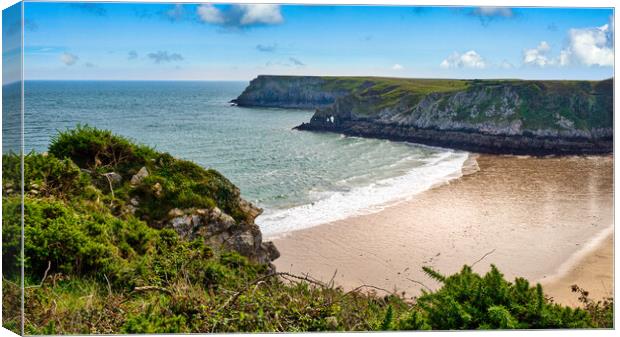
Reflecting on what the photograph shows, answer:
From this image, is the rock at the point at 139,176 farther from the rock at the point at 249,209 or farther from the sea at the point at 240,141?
the rock at the point at 249,209

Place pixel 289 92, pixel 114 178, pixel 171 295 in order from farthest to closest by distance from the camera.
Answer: pixel 289 92 < pixel 114 178 < pixel 171 295

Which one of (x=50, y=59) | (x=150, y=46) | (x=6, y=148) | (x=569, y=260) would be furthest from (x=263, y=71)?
(x=569, y=260)

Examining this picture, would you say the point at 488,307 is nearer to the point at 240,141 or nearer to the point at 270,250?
the point at 270,250

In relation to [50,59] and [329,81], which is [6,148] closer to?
[50,59]

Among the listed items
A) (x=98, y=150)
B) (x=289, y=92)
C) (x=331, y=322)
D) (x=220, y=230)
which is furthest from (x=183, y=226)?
(x=289, y=92)

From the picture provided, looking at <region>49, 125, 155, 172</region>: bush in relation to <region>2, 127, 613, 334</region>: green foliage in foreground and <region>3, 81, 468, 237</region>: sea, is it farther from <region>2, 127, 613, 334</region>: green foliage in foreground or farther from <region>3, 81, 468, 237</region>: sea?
<region>2, 127, 613, 334</region>: green foliage in foreground

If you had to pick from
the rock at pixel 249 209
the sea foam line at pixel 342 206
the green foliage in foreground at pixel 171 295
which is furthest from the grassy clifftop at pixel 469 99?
the green foliage in foreground at pixel 171 295
